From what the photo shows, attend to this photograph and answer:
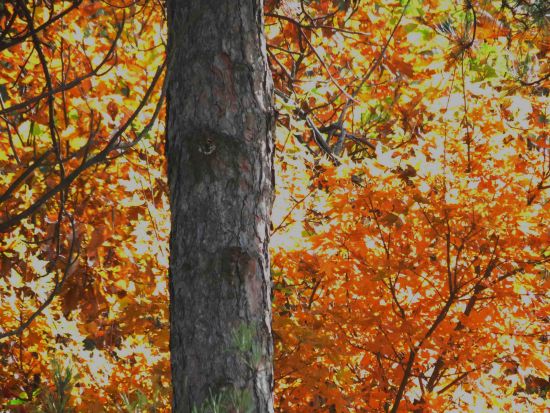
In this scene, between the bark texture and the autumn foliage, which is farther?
the autumn foliage

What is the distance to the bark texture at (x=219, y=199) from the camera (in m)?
2.09

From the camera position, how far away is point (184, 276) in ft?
7.04

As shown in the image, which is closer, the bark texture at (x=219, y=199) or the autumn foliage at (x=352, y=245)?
the bark texture at (x=219, y=199)

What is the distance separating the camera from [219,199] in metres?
2.14

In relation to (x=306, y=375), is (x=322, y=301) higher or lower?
higher

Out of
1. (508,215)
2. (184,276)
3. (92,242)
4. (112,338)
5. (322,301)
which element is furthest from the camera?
(112,338)

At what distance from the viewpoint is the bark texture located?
2.09m

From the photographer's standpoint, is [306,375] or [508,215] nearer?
[508,215]

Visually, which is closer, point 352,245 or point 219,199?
point 219,199

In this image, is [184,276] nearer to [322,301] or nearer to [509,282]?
[322,301]

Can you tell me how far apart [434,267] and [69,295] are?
76.9 inches

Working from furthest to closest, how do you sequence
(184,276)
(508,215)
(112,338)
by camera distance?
(112,338), (508,215), (184,276)

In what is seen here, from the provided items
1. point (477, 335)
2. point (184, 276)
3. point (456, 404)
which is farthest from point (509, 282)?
point (184, 276)

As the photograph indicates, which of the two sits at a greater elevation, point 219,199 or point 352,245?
point 352,245
